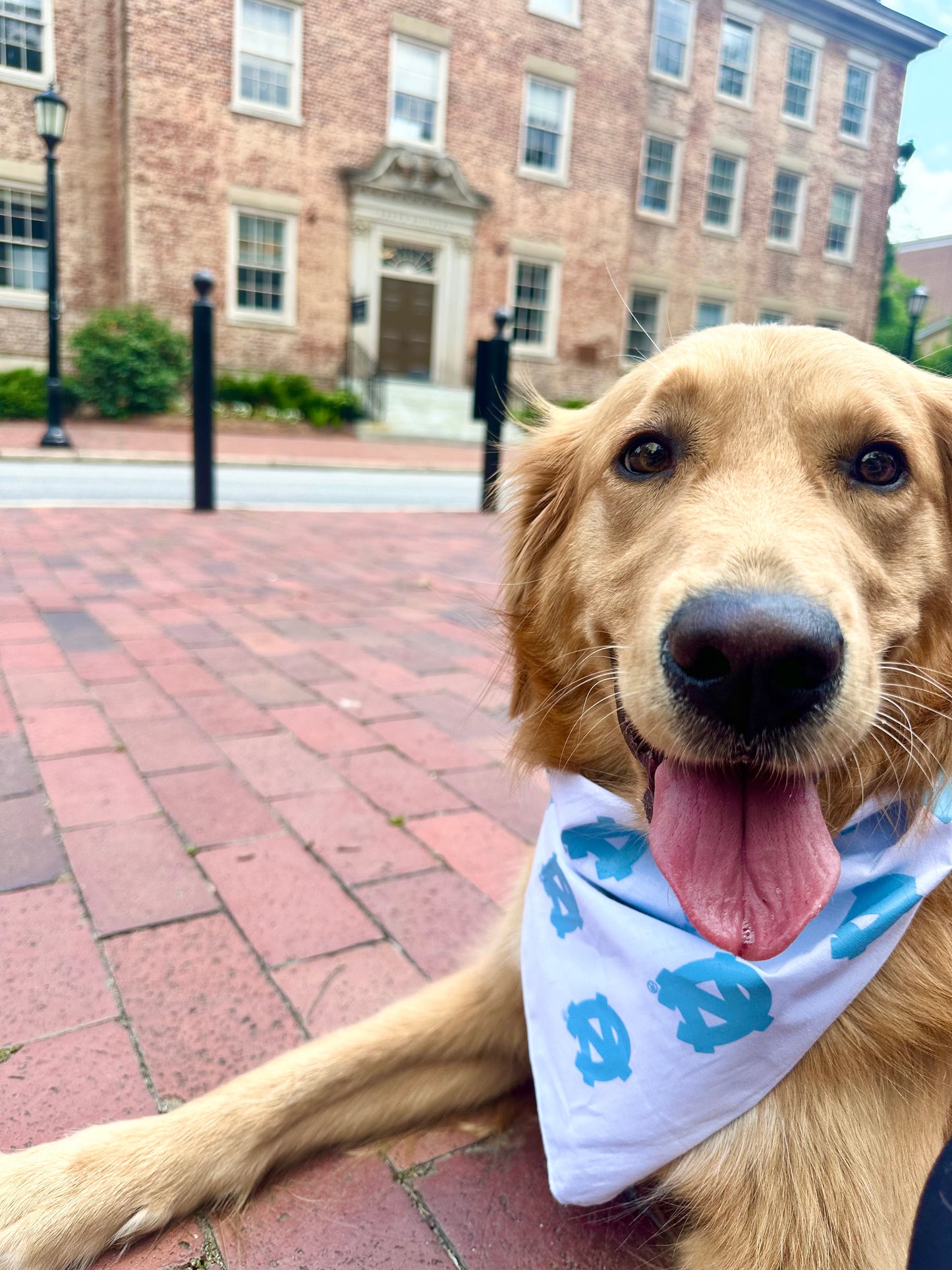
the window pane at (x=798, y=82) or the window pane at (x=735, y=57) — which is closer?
the window pane at (x=798, y=82)

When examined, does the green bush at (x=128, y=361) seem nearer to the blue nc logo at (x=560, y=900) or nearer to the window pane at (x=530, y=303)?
the window pane at (x=530, y=303)

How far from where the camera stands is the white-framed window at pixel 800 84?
862 inches

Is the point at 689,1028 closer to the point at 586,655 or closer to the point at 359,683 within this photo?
the point at 586,655

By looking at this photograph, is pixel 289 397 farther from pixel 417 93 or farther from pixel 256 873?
pixel 256 873

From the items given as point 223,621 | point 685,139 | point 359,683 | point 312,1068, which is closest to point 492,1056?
point 312,1068

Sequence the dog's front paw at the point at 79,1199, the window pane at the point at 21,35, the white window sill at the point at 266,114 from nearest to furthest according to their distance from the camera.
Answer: the dog's front paw at the point at 79,1199 < the window pane at the point at 21,35 < the white window sill at the point at 266,114

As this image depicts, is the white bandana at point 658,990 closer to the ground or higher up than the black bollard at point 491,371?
closer to the ground

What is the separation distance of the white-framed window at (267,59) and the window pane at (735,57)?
10523mm

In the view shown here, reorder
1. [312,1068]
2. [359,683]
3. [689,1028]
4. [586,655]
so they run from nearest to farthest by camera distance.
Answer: [689,1028]
[312,1068]
[586,655]
[359,683]

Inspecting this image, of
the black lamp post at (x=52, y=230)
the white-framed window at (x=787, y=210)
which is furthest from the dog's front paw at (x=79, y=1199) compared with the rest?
the white-framed window at (x=787, y=210)

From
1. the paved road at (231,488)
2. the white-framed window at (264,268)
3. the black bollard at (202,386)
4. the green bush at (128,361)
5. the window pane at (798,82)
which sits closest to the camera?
the black bollard at (202,386)

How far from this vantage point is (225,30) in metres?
18.6

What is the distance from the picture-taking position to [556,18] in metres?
21.7

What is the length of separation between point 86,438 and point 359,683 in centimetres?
1393
